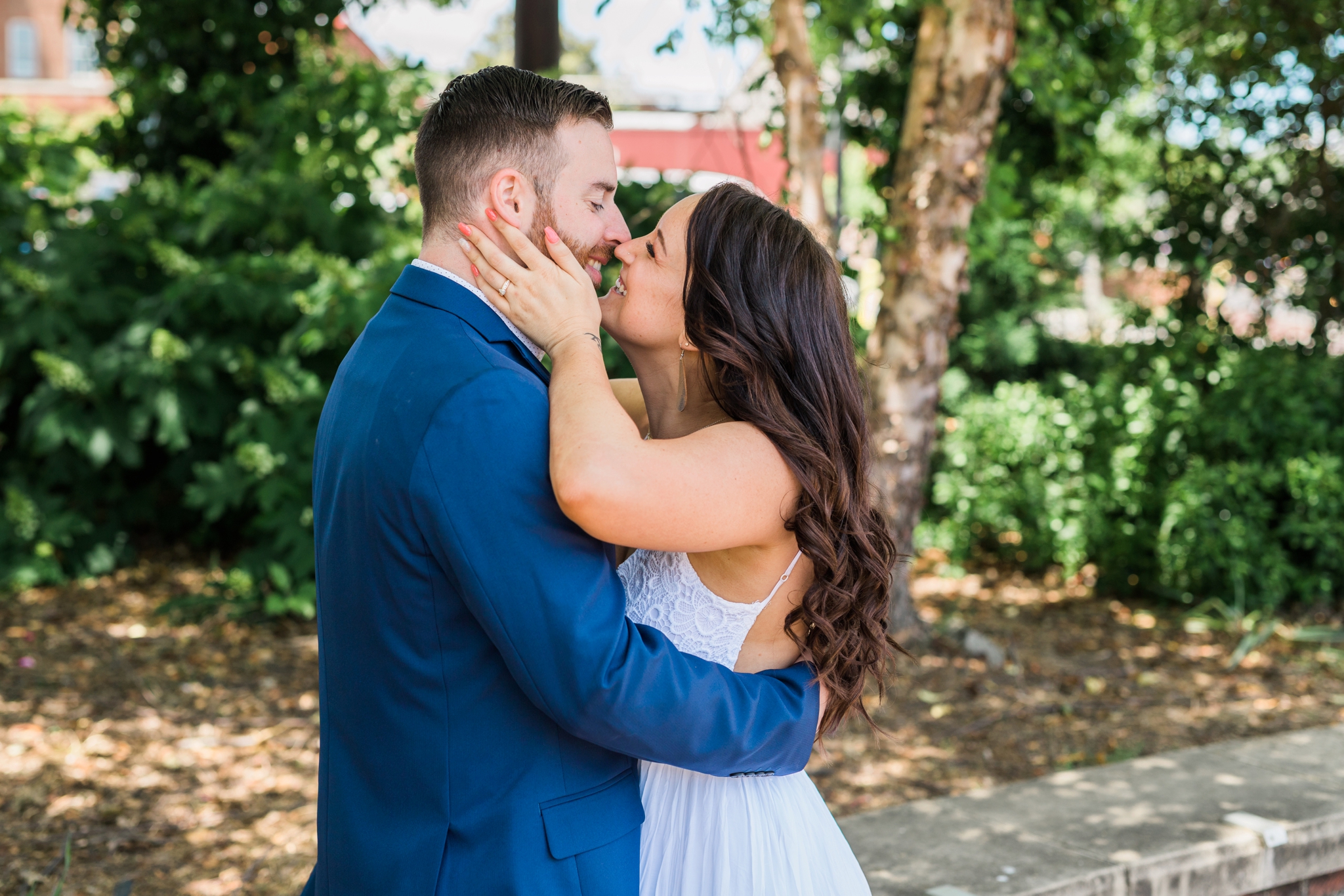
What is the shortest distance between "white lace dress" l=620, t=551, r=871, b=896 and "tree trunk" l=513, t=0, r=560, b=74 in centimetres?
461

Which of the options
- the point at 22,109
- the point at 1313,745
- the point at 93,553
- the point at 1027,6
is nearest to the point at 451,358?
the point at 1313,745

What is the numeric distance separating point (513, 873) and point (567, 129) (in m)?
1.13

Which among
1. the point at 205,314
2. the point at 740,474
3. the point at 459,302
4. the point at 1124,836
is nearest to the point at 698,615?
the point at 740,474

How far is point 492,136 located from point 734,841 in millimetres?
1303

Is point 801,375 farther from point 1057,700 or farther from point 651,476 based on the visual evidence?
point 1057,700

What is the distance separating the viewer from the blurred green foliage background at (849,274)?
6.19 m

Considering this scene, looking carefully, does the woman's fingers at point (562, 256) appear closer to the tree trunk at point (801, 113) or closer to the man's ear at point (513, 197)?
the man's ear at point (513, 197)

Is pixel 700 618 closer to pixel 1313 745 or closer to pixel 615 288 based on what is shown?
pixel 615 288

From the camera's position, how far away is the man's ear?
1.70m

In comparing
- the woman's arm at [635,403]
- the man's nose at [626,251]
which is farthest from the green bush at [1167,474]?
the man's nose at [626,251]

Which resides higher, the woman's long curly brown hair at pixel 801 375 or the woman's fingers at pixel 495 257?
the woman's fingers at pixel 495 257

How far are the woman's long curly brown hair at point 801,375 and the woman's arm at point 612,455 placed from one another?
0.22 feet

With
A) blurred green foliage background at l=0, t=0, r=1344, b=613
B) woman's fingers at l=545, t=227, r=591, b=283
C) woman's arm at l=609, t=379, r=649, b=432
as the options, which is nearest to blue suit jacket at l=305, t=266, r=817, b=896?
woman's fingers at l=545, t=227, r=591, b=283

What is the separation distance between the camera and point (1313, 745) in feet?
14.3
